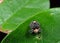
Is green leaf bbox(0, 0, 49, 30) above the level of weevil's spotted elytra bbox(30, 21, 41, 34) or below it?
above

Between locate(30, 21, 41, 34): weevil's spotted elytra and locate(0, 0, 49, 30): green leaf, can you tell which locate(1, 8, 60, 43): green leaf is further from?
locate(0, 0, 49, 30): green leaf

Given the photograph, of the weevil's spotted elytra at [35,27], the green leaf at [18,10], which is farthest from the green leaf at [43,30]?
the green leaf at [18,10]

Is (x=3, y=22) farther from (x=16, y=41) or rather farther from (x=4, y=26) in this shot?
(x=16, y=41)

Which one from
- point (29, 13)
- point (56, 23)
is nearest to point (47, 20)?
point (56, 23)

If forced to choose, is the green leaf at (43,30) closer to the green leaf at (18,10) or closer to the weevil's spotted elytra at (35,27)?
the weevil's spotted elytra at (35,27)

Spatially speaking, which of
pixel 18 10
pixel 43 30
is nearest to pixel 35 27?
pixel 43 30

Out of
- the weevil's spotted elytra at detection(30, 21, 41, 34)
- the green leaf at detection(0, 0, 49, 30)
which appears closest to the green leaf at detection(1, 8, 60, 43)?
the weevil's spotted elytra at detection(30, 21, 41, 34)
